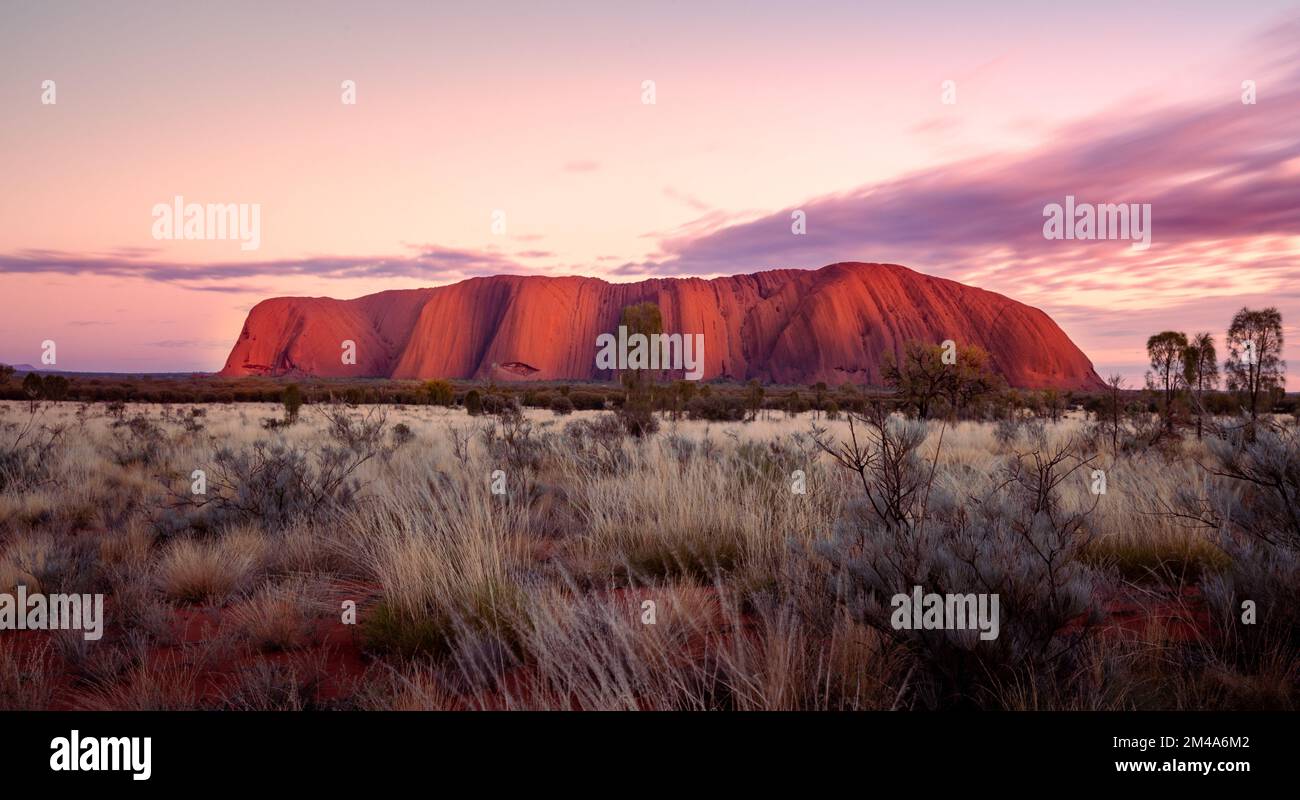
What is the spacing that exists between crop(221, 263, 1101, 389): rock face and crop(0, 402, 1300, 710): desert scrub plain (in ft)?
321

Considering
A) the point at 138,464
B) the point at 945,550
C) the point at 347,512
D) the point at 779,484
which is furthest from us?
the point at 138,464

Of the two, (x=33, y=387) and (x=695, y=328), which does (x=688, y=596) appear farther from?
(x=695, y=328)

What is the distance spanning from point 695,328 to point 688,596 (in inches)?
4496

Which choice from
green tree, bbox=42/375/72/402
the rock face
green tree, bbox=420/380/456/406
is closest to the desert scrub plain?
green tree, bbox=420/380/456/406

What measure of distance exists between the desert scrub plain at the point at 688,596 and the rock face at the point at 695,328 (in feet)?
321

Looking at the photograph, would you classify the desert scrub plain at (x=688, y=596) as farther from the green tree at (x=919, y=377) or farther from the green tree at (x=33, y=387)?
the green tree at (x=33, y=387)

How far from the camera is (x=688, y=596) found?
12.5 feet

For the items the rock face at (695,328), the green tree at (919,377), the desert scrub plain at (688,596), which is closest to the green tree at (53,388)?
the desert scrub plain at (688,596)

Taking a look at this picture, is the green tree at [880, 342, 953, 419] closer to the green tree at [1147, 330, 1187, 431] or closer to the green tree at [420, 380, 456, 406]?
the green tree at [1147, 330, 1187, 431]

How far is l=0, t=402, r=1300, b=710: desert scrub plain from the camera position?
2.68m

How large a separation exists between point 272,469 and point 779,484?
541 cm
